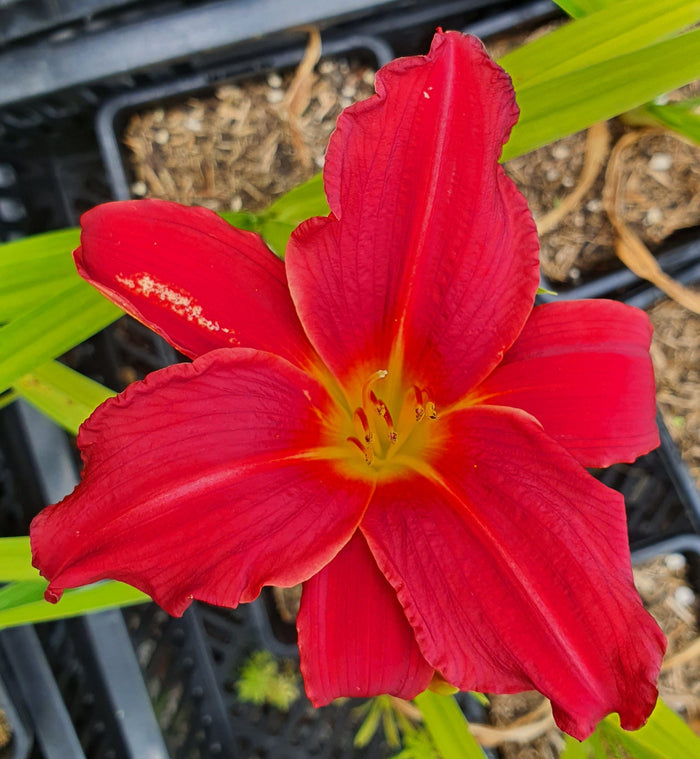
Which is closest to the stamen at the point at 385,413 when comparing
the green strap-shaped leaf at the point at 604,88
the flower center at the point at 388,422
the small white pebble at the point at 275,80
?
the flower center at the point at 388,422

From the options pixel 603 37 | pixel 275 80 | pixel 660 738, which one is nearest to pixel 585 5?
pixel 603 37

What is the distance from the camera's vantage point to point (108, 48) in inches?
28.6

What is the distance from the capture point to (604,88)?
19.0 inches

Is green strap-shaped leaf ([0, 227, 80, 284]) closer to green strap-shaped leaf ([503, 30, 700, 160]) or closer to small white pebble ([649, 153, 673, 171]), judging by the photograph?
green strap-shaped leaf ([503, 30, 700, 160])

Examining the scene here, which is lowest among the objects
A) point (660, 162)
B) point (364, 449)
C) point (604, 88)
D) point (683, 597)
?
point (683, 597)

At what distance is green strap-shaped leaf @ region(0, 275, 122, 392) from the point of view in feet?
1.68

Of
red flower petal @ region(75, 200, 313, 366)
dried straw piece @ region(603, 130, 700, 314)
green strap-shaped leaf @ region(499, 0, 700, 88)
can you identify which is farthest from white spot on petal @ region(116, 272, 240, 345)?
dried straw piece @ region(603, 130, 700, 314)

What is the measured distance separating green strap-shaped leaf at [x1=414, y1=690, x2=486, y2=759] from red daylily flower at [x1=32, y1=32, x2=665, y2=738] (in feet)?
0.69

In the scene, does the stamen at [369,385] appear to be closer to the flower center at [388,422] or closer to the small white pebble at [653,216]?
the flower center at [388,422]

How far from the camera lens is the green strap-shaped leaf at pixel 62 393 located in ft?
1.98

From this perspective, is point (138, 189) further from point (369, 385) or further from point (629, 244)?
point (629, 244)

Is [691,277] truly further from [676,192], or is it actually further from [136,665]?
[136,665]

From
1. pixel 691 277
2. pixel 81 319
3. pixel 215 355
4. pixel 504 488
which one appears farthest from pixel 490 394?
pixel 691 277

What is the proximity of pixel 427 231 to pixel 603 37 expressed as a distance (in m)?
0.27
